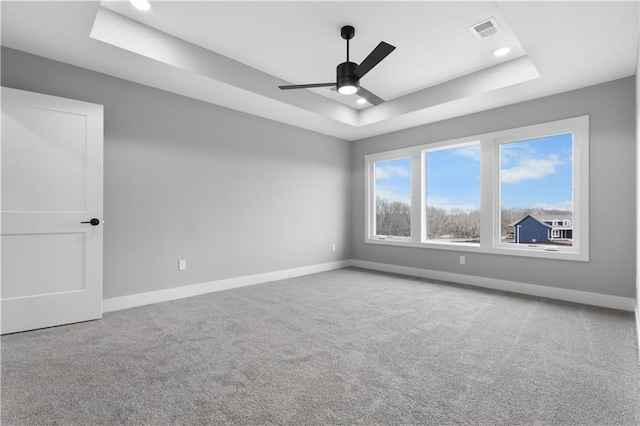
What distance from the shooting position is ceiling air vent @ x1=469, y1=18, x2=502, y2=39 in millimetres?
2828

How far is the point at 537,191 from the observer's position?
4012 millimetres

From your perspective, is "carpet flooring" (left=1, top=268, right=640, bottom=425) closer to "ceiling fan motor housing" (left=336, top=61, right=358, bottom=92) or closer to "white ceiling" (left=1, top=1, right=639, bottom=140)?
"ceiling fan motor housing" (left=336, top=61, right=358, bottom=92)

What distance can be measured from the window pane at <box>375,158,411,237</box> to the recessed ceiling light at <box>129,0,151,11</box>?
418 centimetres

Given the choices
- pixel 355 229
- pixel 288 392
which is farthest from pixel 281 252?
pixel 288 392

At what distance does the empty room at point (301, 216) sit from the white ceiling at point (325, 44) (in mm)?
26

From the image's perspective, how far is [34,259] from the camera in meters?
2.77

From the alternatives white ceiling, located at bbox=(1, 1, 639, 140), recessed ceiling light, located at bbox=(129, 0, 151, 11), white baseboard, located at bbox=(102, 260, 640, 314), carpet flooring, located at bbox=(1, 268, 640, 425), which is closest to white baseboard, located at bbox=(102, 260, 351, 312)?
white baseboard, located at bbox=(102, 260, 640, 314)

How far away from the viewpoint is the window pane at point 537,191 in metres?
3.81

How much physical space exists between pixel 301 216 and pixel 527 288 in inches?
133

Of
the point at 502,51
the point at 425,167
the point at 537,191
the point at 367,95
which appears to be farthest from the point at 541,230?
the point at 367,95

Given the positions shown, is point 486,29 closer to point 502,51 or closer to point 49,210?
point 502,51

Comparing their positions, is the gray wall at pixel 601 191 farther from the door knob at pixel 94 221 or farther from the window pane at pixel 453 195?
the door knob at pixel 94 221

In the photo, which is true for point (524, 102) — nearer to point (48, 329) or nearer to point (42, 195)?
point (42, 195)

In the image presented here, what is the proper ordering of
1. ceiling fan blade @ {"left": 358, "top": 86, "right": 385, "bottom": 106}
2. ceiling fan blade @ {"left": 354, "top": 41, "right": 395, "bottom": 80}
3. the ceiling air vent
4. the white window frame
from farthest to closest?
1. the white window frame
2. ceiling fan blade @ {"left": 358, "top": 86, "right": 385, "bottom": 106}
3. the ceiling air vent
4. ceiling fan blade @ {"left": 354, "top": 41, "right": 395, "bottom": 80}
